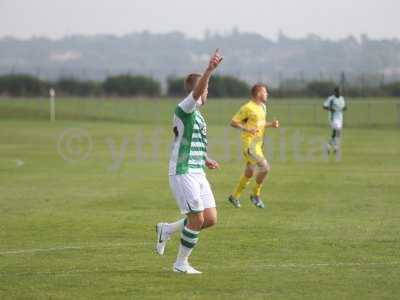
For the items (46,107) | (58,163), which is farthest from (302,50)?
(58,163)

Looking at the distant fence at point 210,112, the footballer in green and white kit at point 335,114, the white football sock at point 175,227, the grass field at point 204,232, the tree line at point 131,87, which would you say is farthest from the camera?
the tree line at point 131,87

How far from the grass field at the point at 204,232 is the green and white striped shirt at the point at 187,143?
1.24 m

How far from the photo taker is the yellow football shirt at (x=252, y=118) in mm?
18844

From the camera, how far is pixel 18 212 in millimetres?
18141

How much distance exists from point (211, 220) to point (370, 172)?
52.7 ft

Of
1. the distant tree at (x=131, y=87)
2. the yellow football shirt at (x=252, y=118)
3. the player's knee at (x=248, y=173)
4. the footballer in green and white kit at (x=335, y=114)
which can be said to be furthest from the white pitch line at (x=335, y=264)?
the distant tree at (x=131, y=87)

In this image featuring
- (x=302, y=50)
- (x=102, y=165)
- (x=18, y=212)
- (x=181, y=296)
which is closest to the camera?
(x=181, y=296)

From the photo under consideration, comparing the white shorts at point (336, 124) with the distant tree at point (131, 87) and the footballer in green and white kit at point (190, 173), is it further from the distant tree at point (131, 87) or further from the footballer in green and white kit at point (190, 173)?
the distant tree at point (131, 87)

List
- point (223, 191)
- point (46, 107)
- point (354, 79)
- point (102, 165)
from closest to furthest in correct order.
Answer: point (223, 191), point (102, 165), point (46, 107), point (354, 79)

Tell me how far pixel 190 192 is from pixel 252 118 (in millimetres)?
7852

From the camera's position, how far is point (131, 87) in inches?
3654

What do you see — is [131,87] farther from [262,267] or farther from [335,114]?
[262,267]

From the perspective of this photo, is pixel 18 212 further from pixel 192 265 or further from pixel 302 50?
pixel 302 50

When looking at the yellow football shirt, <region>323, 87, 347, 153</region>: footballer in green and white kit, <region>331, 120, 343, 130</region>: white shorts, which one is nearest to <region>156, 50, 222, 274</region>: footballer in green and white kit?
the yellow football shirt
